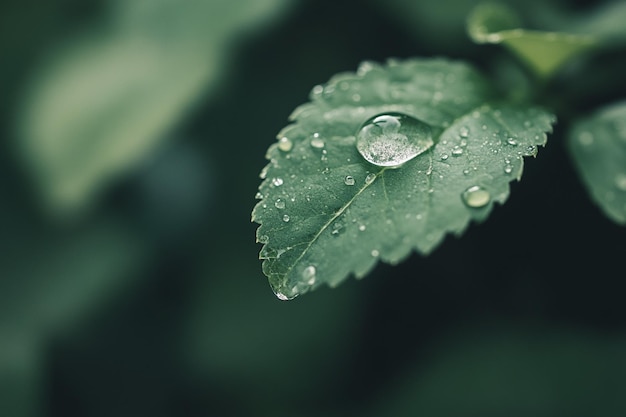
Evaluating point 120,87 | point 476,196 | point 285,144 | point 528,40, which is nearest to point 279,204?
point 285,144

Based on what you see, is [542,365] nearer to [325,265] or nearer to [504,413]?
[504,413]

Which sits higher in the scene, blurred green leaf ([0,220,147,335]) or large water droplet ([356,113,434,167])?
large water droplet ([356,113,434,167])

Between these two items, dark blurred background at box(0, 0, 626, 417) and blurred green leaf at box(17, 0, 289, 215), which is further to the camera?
blurred green leaf at box(17, 0, 289, 215)

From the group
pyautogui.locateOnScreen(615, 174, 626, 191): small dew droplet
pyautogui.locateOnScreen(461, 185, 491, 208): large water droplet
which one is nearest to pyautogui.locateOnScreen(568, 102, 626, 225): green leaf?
pyautogui.locateOnScreen(615, 174, 626, 191): small dew droplet

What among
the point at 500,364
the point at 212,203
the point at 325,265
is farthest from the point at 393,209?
the point at 212,203

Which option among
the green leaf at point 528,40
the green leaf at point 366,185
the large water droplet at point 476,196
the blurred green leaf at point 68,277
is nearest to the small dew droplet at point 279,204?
the green leaf at point 366,185

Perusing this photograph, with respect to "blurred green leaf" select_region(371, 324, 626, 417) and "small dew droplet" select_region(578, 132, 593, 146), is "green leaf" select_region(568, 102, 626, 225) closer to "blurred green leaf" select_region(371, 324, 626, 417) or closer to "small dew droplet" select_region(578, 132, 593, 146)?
"small dew droplet" select_region(578, 132, 593, 146)

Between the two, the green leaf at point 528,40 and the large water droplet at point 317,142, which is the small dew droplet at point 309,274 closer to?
the large water droplet at point 317,142

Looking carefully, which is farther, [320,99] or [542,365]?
[542,365]
